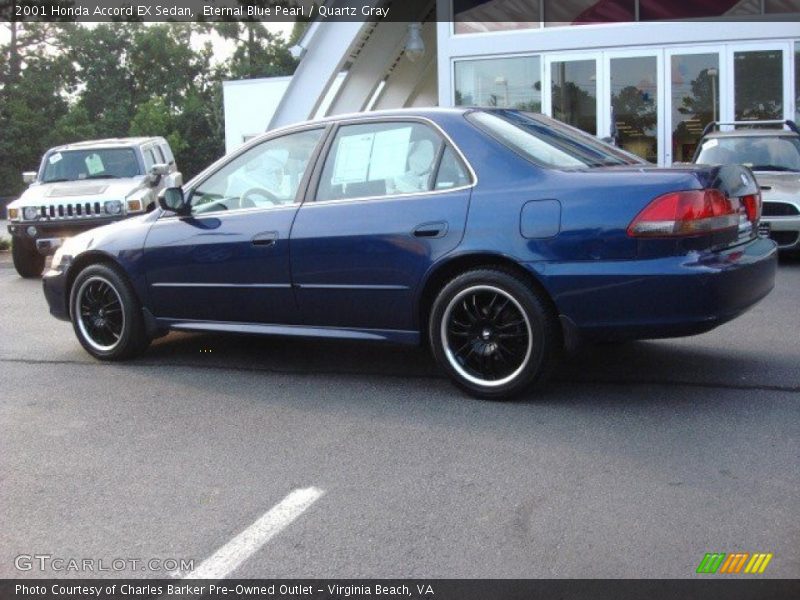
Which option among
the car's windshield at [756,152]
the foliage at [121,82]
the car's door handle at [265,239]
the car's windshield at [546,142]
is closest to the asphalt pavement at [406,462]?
the car's door handle at [265,239]

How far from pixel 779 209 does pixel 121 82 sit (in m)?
68.2

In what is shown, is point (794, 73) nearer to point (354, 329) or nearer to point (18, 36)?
point (354, 329)

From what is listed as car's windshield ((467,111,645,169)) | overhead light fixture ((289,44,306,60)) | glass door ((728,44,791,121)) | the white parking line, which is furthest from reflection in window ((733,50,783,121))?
the white parking line

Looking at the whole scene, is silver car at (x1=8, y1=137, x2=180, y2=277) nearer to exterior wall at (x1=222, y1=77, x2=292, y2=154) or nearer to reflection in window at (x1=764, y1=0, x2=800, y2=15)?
reflection in window at (x1=764, y1=0, x2=800, y2=15)

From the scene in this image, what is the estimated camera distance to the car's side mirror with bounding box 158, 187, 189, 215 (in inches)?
259

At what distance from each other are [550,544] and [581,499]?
48cm

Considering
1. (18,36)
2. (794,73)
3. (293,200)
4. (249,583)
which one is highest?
(18,36)

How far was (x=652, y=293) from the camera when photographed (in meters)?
5.05

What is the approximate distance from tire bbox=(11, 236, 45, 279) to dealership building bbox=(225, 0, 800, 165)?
18.5 feet

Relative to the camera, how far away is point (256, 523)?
3936 millimetres

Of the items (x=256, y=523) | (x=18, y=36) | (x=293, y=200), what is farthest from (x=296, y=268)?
(x=18, y=36)

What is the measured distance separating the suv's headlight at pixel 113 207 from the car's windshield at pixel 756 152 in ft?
23.6

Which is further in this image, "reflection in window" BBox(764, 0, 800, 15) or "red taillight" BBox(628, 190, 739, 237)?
"reflection in window" BBox(764, 0, 800, 15)

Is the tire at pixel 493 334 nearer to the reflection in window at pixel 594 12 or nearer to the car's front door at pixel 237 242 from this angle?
the car's front door at pixel 237 242
